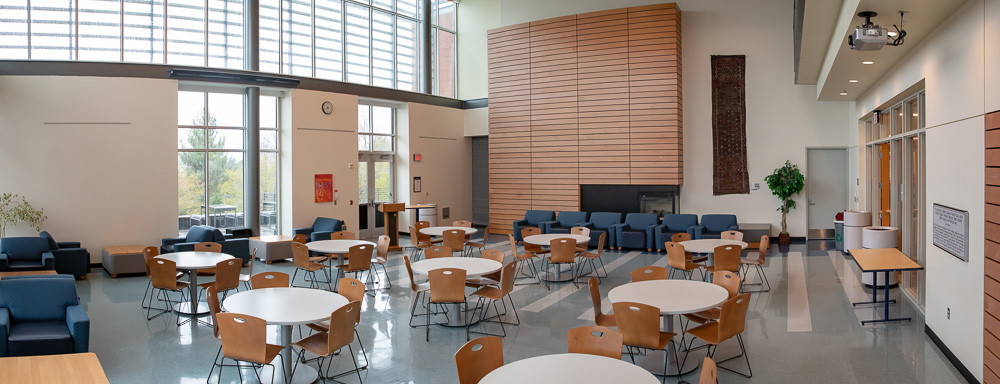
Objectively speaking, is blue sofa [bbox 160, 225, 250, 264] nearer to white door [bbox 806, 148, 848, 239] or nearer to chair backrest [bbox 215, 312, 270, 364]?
chair backrest [bbox 215, 312, 270, 364]

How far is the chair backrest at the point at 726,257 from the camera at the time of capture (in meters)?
7.00

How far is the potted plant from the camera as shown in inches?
467

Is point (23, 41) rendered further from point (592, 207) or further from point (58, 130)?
point (592, 207)

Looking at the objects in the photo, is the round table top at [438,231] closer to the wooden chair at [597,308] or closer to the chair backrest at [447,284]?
the chair backrest at [447,284]

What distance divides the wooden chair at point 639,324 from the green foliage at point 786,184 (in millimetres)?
8907

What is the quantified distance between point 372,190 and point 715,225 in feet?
25.6

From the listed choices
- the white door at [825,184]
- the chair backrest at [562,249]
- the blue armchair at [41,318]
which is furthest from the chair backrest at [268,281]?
the white door at [825,184]

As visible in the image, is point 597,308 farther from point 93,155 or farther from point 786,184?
point 93,155

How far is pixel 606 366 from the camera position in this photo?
308 centimetres

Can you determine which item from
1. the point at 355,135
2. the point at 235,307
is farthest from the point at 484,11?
the point at 235,307

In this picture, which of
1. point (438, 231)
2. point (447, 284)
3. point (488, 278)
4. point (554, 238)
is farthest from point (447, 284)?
point (438, 231)

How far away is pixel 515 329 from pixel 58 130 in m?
8.46

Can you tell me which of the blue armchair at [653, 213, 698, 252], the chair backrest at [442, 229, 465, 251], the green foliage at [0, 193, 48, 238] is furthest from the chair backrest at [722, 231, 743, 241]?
the green foliage at [0, 193, 48, 238]

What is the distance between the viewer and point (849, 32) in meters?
5.44
